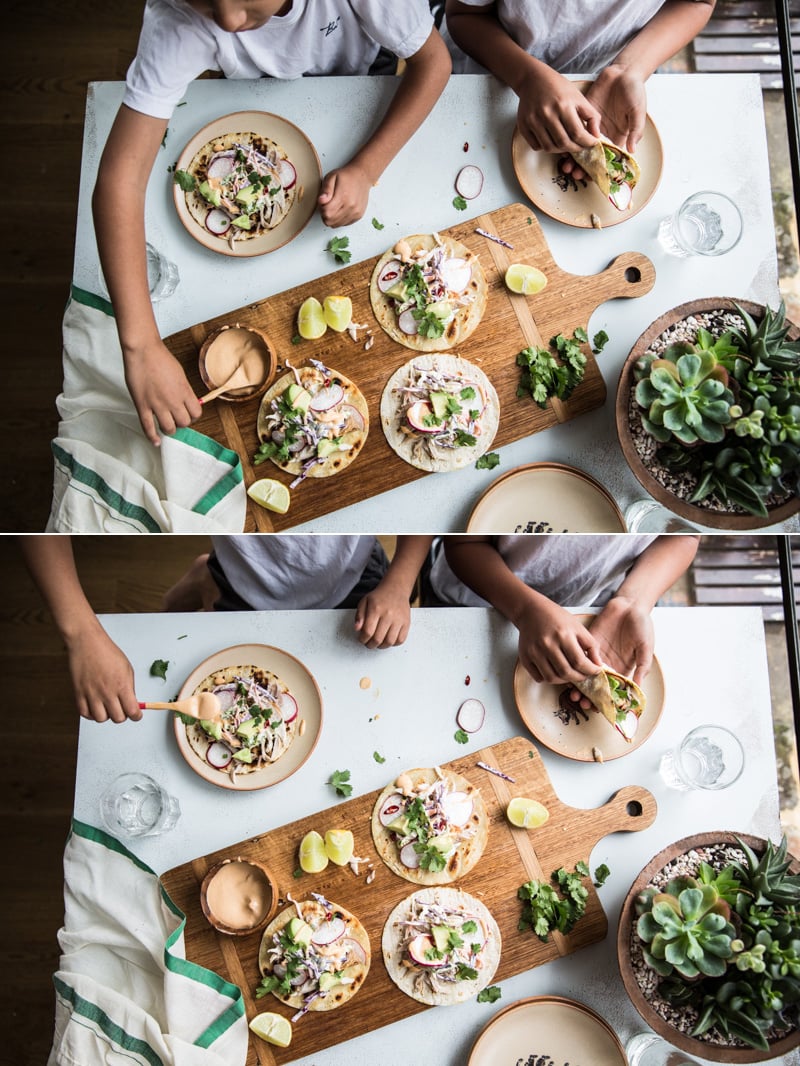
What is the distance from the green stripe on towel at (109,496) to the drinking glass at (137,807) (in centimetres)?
25

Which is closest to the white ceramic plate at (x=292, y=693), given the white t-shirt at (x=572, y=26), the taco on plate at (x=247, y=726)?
the taco on plate at (x=247, y=726)

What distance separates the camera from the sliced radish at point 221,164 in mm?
737

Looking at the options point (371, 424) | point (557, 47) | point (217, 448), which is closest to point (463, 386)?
point (371, 424)

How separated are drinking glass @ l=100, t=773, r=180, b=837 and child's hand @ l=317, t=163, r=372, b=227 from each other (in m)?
0.56

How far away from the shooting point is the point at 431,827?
75 centimetres

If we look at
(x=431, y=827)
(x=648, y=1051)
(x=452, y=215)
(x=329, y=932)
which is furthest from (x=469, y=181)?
(x=648, y=1051)

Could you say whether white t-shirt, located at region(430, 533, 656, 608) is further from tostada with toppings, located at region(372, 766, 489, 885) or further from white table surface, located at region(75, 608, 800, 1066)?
tostada with toppings, located at region(372, 766, 489, 885)

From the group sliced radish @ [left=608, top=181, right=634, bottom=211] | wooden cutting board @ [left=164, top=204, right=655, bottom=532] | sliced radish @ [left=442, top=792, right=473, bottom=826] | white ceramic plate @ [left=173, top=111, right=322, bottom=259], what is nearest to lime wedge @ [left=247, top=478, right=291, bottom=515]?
wooden cutting board @ [left=164, top=204, right=655, bottom=532]

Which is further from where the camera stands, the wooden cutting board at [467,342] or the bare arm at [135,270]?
the wooden cutting board at [467,342]

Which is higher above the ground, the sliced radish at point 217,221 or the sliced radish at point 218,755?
the sliced radish at point 217,221

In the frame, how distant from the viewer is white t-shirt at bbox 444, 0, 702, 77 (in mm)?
754

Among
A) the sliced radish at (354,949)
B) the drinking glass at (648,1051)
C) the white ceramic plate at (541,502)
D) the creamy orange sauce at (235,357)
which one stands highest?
the creamy orange sauce at (235,357)

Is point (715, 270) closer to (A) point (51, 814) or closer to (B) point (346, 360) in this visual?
(B) point (346, 360)

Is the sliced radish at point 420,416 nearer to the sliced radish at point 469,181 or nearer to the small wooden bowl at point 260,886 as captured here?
the sliced radish at point 469,181
